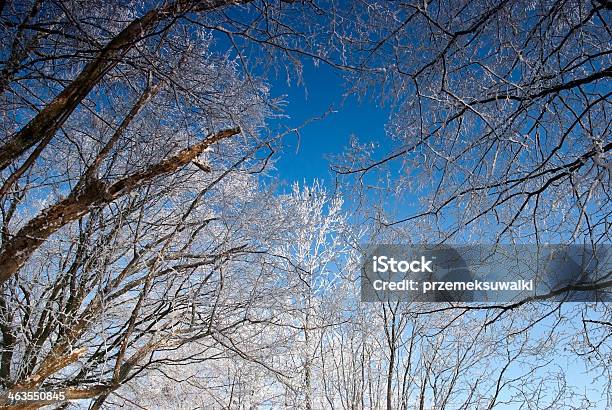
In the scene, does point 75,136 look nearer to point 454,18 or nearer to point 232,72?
point 232,72

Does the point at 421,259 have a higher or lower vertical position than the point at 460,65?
lower

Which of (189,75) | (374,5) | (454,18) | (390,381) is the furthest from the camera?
(390,381)

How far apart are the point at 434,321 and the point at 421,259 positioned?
6.98 ft

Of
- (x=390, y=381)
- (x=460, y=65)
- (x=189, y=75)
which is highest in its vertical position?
(x=189, y=75)

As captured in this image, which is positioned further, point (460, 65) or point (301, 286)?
point (301, 286)

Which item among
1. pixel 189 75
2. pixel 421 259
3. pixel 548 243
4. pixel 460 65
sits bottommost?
pixel 548 243

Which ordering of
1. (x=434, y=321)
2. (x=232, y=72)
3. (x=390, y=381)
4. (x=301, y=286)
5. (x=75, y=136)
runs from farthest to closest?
(x=434, y=321) → (x=390, y=381) → (x=301, y=286) → (x=75, y=136) → (x=232, y=72)

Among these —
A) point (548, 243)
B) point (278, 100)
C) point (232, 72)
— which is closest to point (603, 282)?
point (548, 243)

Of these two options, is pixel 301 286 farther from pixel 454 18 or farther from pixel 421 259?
pixel 454 18

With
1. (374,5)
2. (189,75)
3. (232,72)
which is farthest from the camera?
(232,72)

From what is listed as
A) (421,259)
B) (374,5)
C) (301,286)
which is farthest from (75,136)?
(421,259)

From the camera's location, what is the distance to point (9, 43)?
3529 mm

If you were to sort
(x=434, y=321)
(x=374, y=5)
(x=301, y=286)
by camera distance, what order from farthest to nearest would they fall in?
(x=434, y=321) < (x=301, y=286) < (x=374, y=5)

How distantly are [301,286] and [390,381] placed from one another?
1590 millimetres
